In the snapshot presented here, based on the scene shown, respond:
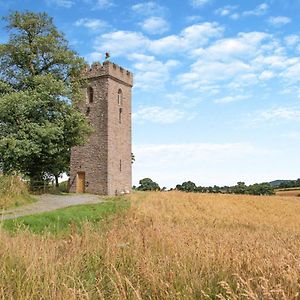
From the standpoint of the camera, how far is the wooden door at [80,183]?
4032 centimetres

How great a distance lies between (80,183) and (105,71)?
11.7 meters

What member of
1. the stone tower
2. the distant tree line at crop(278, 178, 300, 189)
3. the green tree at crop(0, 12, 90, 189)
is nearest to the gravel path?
the green tree at crop(0, 12, 90, 189)

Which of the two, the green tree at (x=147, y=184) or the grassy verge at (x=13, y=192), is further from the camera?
the green tree at (x=147, y=184)

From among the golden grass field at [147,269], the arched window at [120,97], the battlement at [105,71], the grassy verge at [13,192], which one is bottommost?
the golden grass field at [147,269]

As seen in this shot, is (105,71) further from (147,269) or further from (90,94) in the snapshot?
(147,269)

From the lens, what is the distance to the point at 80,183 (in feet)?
133

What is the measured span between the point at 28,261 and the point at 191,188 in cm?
6138

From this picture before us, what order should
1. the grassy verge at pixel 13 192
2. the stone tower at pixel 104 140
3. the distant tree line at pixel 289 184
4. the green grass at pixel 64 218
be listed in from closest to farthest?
the green grass at pixel 64 218
the grassy verge at pixel 13 192
the stone tower at pixel 104 140
the distant tree line at pixel 289 184

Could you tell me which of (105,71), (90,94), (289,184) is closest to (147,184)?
(289,184)

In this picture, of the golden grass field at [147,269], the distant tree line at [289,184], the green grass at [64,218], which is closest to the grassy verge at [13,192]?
the green grass at [64,218]

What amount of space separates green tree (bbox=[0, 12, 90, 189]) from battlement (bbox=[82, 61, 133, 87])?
6756mm

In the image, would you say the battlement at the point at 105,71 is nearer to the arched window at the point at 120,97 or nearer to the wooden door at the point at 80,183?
the arched window at the point at 120,97

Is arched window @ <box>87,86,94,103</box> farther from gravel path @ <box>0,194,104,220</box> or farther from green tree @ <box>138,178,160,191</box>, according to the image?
green tree @ <box>138,178,160,191</box>

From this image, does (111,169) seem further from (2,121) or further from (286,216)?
(286,216)
